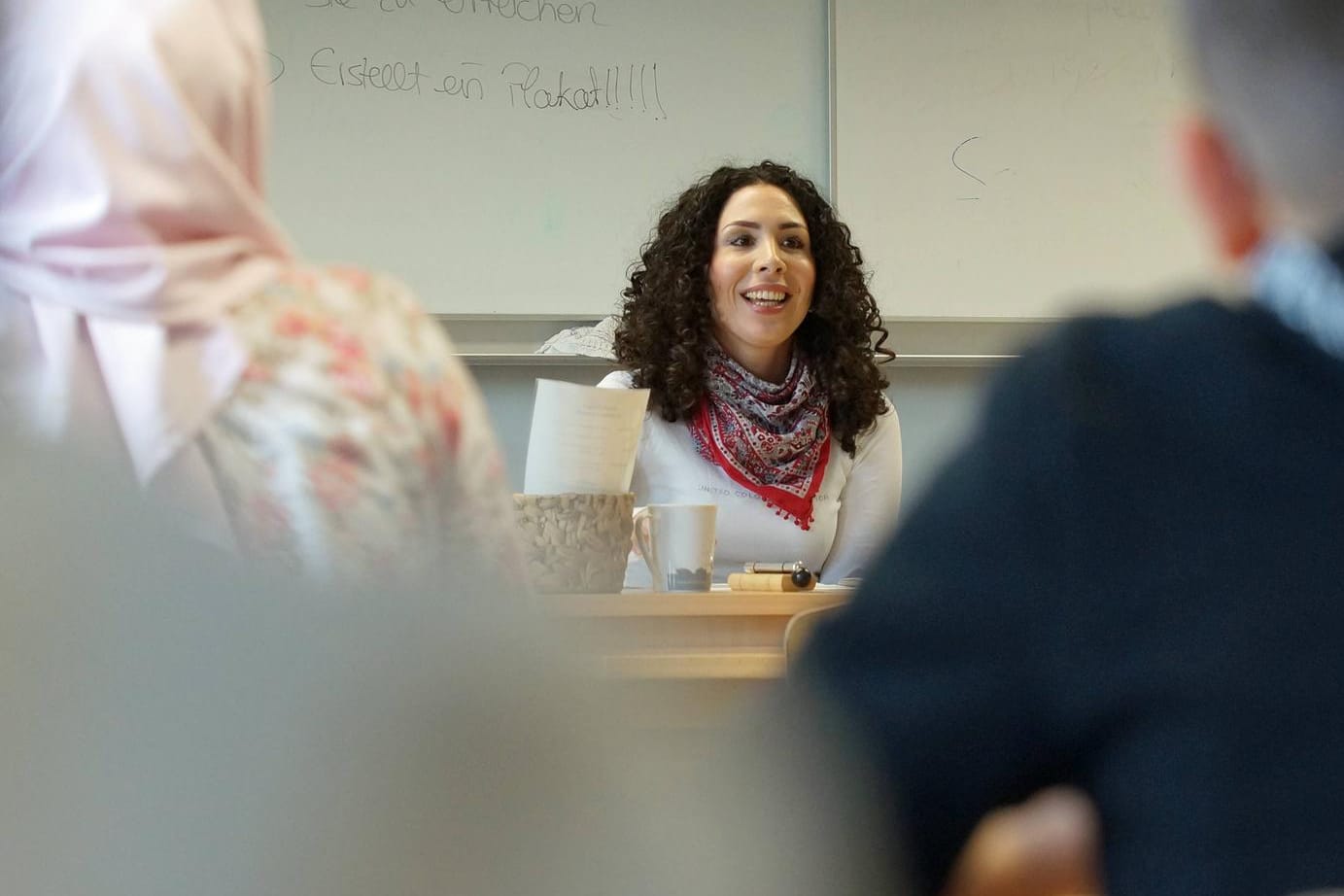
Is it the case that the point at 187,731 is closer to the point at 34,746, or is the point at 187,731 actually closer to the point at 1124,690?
the point at 34,746

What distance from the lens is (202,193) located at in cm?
78

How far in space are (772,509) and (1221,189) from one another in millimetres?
2223

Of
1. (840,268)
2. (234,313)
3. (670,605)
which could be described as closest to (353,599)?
(234,313)

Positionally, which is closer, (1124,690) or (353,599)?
(353,599)

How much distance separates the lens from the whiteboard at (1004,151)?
3590mm

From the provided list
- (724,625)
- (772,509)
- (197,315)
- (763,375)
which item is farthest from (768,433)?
(197,315)

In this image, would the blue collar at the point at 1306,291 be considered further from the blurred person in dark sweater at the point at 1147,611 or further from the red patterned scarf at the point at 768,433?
the red patterned scarf at the point at 768,433

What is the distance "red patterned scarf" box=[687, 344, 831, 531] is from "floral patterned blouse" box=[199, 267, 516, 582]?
6.35 ft

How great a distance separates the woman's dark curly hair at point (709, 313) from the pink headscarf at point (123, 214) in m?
2.03

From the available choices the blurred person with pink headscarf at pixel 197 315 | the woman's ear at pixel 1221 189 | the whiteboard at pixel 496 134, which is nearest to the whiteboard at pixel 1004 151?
the whiteboard at pixel 496 134

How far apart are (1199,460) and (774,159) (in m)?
3.25

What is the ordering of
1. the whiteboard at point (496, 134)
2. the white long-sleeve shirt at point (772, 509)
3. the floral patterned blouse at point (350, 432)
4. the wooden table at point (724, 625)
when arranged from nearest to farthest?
the floral patterned blouse at point (350, 432) → the wooden table at point (724, 625) → the white long-sleeve shirt at point (772, 509) → the whiteboard at point (496, 134)

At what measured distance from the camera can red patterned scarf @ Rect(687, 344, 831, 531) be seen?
271 centimetres

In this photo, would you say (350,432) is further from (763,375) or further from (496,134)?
(496,134)
